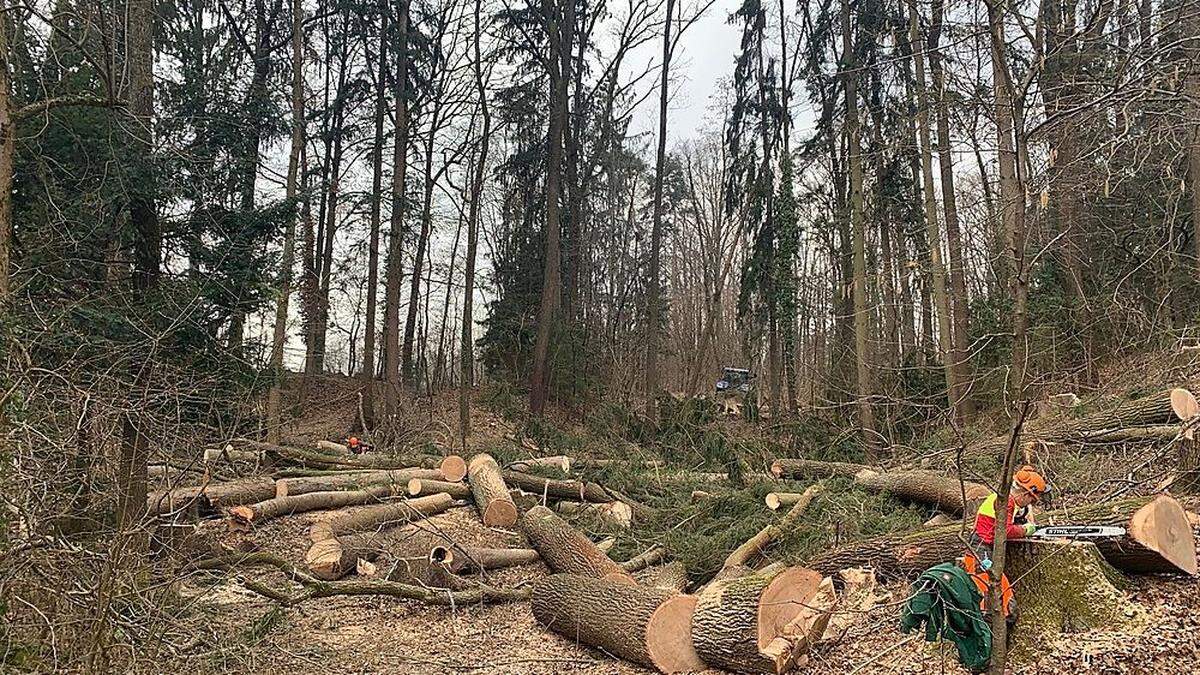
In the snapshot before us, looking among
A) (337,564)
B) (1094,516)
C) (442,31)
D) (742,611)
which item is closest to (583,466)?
(337,564)

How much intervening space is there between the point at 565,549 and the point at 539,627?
4.50ft

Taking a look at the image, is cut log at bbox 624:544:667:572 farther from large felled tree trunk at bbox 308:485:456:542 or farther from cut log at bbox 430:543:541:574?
large felled tree trunk at bbox 308:485:456:542

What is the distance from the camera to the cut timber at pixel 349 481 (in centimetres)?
997

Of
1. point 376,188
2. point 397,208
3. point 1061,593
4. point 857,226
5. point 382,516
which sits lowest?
point 382,516

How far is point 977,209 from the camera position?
7047 mm

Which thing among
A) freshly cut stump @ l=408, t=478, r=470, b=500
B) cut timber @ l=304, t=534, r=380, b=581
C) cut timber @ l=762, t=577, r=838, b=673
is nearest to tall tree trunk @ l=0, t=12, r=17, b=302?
cut timber @ l=304, t=534, r=380, b=581

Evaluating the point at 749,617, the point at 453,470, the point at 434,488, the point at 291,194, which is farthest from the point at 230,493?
the point at 749,617

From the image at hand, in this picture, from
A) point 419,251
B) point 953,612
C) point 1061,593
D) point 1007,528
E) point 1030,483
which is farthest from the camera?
point 419,251

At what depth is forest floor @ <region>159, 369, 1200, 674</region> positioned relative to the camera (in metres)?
4.29

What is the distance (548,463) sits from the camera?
12070mm

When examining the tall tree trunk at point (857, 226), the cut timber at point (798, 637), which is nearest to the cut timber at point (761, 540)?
the cut timber at point (798, 637)

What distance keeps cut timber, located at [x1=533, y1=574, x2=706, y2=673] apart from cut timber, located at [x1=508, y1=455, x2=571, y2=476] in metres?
4.76

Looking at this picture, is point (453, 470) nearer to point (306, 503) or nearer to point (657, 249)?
point (306, 503)

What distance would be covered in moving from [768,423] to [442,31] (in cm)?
1312
